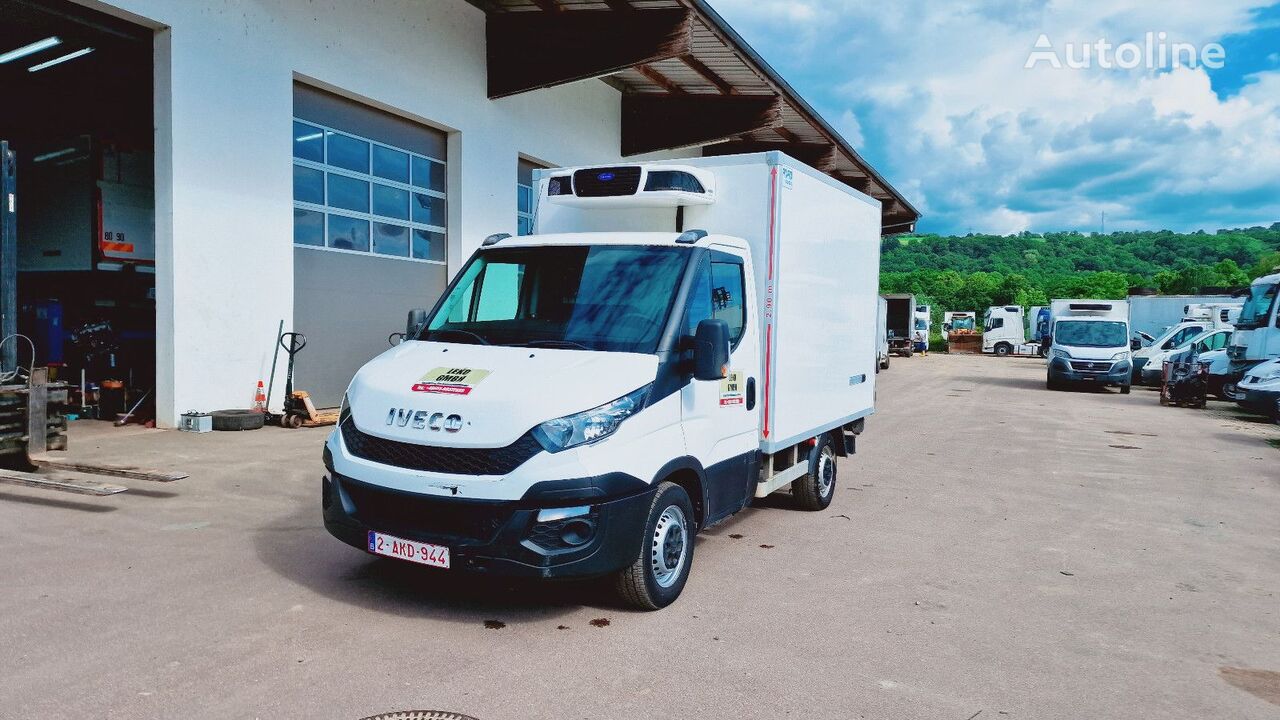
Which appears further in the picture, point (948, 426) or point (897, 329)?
point (897, 329)

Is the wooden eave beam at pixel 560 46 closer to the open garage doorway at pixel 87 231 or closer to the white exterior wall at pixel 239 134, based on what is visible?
the white exterior wall at pixel 239 134

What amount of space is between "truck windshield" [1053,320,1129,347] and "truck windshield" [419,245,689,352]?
22031 millimetres

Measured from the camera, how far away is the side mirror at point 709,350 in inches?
189

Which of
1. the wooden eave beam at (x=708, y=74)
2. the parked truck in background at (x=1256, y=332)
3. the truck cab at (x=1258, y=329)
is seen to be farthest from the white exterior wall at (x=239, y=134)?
the truck cab at (x=1258, y=329)

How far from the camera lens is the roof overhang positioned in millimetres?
14141

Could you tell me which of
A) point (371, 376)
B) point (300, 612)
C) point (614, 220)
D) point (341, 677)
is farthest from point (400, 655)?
point (614, 220)

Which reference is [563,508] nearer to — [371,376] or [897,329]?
[371,376]

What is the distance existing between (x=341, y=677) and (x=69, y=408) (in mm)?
10387

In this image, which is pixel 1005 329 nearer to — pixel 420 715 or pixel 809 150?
pixel 809 150

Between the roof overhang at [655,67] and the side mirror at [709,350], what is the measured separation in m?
10.00

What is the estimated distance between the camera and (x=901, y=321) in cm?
4375

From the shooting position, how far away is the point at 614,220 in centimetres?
630

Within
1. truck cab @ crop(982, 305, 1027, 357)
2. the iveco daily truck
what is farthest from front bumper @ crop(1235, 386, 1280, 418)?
truck cab @ crop(982, 305, 1027, 357)

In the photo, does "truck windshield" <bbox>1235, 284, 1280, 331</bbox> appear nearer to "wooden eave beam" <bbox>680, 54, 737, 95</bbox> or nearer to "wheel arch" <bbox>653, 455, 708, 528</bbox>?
"wooden eave beam" <bbox>680, 54, 737, 95</bbox>
